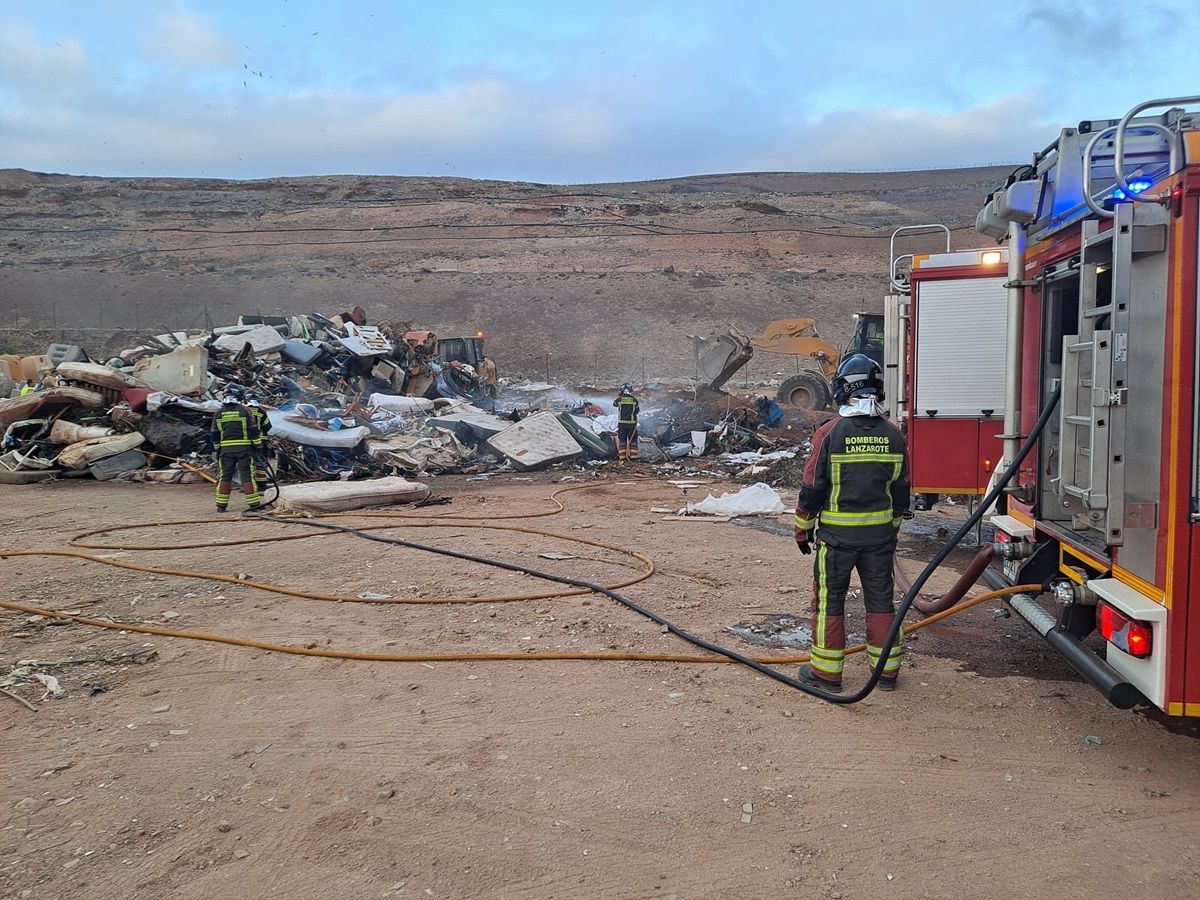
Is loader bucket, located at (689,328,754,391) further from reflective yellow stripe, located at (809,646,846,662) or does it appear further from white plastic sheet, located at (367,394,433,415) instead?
reflective yellow stripe, located at (809,646,846,662)

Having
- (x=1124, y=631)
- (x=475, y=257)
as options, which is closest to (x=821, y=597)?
(x=1124, y=631)

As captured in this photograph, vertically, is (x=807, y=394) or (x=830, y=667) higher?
(x=807, y=394)

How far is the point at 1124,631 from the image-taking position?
136 inches

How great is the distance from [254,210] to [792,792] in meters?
61.8

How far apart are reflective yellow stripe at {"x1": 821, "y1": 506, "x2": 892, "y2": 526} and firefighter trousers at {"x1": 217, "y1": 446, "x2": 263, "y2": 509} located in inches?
313

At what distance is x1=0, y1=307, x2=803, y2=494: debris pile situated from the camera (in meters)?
13.6

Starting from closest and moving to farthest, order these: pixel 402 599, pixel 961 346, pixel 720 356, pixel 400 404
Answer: pixel 402 599 → pixel 961 346 → pixel 400 404 → pixel 720 356

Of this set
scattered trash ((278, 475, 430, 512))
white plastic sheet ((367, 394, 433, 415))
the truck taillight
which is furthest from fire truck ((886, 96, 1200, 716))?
white plastic sheet ((367, 394, 433, 415))

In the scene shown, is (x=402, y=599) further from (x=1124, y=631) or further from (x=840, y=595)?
(x=1124, y=631)

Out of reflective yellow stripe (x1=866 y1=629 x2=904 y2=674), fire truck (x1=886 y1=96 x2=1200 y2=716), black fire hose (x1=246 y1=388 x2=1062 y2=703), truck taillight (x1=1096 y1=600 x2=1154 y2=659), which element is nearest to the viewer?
fire truck (x1=886 y1=96 x2=1200 y2=716)

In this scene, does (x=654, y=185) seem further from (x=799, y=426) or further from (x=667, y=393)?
(x=799, y=426)

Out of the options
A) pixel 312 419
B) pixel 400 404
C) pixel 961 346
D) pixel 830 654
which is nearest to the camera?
pixel 830 654

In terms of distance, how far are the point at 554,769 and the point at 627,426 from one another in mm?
11622

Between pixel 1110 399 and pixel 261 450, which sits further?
pixel 261 450
